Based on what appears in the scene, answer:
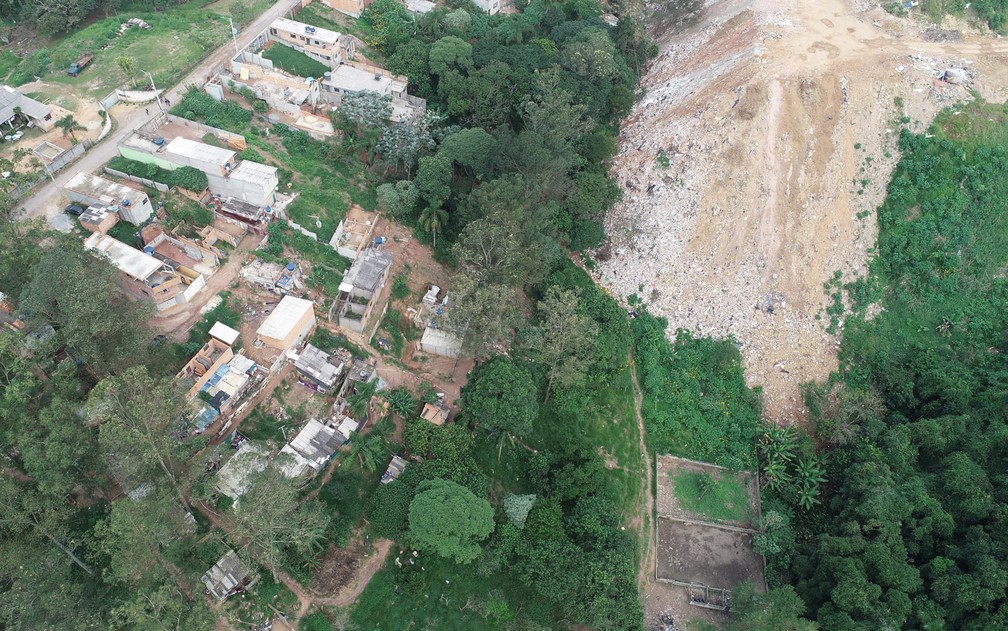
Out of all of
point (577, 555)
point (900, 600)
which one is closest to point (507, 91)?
point (577, 555)

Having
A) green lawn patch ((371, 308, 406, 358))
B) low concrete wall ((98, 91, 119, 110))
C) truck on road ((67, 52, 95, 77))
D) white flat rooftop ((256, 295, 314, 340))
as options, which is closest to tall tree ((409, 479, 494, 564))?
green lawn patch ((371, 308, 406, 358))

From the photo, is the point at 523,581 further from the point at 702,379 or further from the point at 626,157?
the point at 626,157

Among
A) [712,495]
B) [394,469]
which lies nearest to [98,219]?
[394,469]

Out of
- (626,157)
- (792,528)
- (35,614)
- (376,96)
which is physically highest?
(376,96)

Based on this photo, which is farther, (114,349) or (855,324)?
(855,324)

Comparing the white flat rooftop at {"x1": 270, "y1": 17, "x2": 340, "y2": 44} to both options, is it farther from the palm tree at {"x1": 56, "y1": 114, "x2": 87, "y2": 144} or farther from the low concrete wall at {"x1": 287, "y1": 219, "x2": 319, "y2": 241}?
the low concrete wall at {"x1": 287, "y1": 219, "x2": 319, "y2": 241}

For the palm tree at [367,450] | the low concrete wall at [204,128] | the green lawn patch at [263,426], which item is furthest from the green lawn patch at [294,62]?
the palm tree at [367,450]
